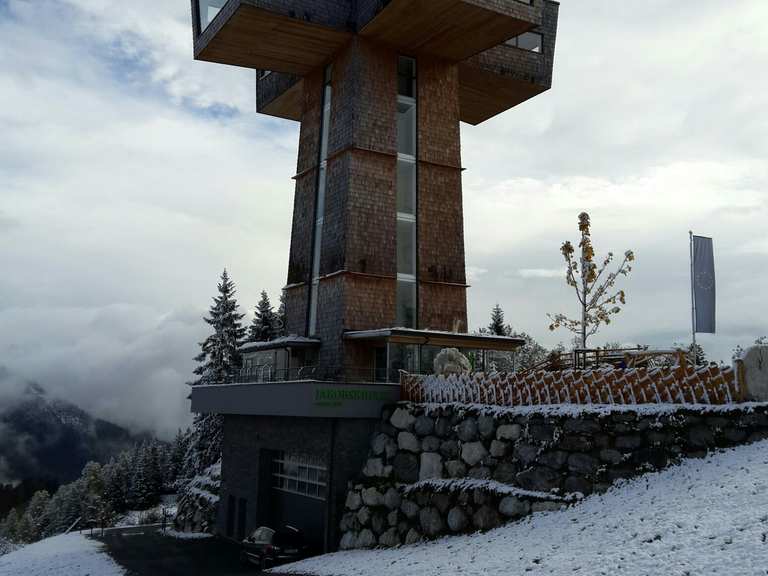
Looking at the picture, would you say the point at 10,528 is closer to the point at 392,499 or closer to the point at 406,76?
the point at 406,76

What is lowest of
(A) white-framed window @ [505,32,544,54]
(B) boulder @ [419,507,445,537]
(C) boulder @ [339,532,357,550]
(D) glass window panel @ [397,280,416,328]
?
(C) boulder @ [339,532,357,550]

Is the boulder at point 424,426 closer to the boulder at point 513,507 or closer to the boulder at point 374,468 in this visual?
the boulder at point 374,468

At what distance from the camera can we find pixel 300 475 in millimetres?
27344

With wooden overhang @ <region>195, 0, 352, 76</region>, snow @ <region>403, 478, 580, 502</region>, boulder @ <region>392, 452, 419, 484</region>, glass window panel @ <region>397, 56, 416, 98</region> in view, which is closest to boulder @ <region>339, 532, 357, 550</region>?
boulder @ <region>392, 452, 419, 484</region>

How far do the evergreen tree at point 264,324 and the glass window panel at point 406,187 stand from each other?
26221mm

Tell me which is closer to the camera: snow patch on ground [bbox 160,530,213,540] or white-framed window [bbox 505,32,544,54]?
snow patch on ground [bbox 160,530,213,540]

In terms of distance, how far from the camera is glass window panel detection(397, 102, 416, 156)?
3228 cm

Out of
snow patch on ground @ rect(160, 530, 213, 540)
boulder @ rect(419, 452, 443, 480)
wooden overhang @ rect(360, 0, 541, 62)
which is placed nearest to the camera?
boulder @ rect(419, 452, 443, 480)

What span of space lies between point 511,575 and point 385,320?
17889 millimetres

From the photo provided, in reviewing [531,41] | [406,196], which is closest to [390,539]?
[406,196]

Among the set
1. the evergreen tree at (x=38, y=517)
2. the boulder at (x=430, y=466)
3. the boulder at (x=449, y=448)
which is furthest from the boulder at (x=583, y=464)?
the evergreen tree at (x=38, y=517)

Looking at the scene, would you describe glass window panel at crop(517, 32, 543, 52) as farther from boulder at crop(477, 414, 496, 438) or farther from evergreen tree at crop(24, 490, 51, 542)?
evergreen tree at crop(24, 490, 51, 542)

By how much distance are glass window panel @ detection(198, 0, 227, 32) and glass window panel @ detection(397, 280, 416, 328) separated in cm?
1519

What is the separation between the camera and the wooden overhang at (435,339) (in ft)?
89.9
